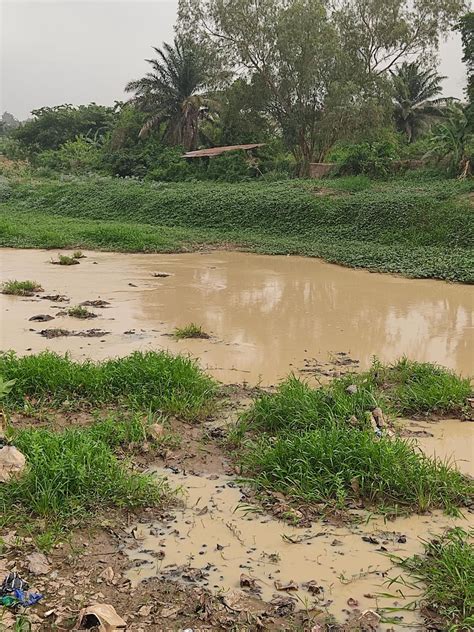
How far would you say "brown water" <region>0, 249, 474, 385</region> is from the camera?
7.08 m

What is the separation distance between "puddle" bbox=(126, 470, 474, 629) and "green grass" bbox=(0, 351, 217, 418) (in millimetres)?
1493

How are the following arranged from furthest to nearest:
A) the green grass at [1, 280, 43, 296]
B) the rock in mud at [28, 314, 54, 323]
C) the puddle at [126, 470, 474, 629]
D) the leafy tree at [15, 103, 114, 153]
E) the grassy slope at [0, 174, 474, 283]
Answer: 1. the leafy tree at [15, 103, 114, 153]
2. the grassy slope at [0, 174, 474, 283]
3. the green grass at [1, 280, 43, 296]
4. the rock in mud at [28, 314, 54, 323]
5. the puddle at [126, 470, 474, 629]

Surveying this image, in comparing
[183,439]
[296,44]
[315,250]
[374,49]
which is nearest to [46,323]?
[183,439]

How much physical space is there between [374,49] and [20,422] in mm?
23970

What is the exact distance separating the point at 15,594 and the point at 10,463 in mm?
1085

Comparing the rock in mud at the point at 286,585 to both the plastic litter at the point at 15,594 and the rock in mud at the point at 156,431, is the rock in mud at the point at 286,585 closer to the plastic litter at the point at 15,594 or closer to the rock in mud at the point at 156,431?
the plastic litter at the point at 15,594

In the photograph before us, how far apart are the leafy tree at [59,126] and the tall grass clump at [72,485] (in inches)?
1557

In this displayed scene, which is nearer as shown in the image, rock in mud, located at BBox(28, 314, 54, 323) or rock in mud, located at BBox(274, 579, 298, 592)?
rock in mud, located at BBox(274, 579, 298, 592)

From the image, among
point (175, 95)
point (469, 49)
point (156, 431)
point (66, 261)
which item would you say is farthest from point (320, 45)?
point (156, 431)

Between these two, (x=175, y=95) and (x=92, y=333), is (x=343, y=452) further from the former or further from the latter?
(x=175, y=95)

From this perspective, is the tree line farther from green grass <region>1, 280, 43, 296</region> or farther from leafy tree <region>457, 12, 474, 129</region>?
green grass <region>1, 280, 43, 296</region>

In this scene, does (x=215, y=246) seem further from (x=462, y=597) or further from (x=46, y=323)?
(x=462, y=597)

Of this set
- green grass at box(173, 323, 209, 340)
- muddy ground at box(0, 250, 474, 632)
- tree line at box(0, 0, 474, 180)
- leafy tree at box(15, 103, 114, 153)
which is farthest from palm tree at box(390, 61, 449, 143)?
green grass at box(173, 323, 209, 340)

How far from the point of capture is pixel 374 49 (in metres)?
24.6
